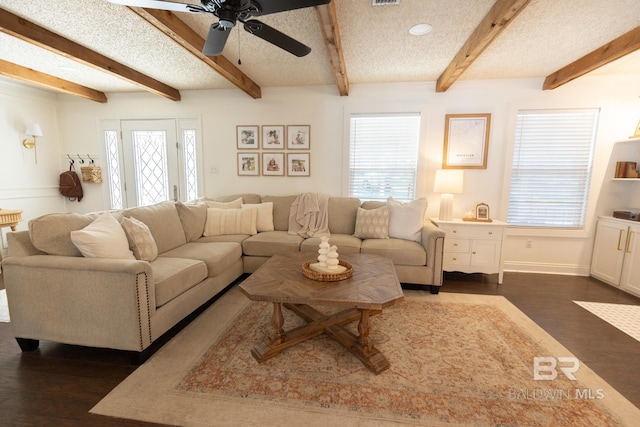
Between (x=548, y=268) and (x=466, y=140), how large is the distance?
2016 millimetres

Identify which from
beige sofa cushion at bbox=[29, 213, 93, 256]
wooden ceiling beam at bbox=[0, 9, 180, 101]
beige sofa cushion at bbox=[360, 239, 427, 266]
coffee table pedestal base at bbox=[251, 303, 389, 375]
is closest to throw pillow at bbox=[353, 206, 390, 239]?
beige sofa cushion at bbox=[360, 239, 427, 266]

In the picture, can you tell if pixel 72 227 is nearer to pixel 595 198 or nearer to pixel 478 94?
pixel 478 94

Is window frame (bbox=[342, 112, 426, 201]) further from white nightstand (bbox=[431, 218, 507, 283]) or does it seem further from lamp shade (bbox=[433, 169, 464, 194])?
white nightstand (bbox=[431, 218, 507, 283])

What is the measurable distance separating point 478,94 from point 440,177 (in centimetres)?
124

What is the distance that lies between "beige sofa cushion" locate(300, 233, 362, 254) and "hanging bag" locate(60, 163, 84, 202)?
4.04 metres

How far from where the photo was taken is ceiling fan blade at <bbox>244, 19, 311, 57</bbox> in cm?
172

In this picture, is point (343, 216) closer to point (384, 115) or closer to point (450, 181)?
point (450, 181)

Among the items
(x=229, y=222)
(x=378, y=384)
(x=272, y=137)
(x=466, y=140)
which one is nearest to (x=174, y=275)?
(x=229, y=222)

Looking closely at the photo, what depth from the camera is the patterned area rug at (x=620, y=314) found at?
2.37m

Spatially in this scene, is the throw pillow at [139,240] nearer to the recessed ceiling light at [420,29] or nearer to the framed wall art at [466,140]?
the recessed ceiling light at [420,29]

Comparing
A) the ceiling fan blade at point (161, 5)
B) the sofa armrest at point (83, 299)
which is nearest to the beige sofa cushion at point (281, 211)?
the sofa armrest at point (83, 299)

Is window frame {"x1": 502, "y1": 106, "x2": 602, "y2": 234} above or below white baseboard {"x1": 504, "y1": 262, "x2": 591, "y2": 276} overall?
above

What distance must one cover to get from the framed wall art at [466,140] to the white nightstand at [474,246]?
905 mm

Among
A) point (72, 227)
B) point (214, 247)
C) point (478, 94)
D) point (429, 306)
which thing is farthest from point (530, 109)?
point (72, 227)
